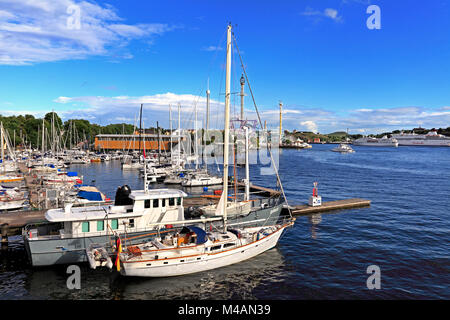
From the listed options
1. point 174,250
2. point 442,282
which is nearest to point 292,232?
point 442,282

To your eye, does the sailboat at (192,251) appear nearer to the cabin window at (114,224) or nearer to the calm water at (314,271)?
the calm water at (314,271)

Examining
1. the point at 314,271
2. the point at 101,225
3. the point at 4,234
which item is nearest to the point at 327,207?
the point at 314,271

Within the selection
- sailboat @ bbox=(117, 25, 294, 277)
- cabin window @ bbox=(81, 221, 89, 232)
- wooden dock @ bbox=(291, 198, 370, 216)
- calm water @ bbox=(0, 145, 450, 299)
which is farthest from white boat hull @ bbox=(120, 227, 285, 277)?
wooden dock @ bbox=(291, 198, 370, 216)

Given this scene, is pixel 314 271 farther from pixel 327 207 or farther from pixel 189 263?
pixel 327 207

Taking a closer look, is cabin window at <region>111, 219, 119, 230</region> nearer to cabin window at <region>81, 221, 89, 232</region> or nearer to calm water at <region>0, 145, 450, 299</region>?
cabin window at <region>81, 221, 89, 232</region>

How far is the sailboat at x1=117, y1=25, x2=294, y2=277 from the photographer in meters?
18.6

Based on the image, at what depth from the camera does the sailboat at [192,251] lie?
18609mm

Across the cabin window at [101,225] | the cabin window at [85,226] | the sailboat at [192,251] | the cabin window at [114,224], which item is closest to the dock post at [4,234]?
the cabin window at [85,226]

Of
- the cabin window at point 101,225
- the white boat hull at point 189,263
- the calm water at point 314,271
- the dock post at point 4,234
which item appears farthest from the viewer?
the dock post at point 4,234

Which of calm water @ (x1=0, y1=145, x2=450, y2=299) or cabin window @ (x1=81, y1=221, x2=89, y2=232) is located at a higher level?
cabin window @ (x1=81, y1=221, x2=89, y2=232)

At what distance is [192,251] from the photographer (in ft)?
64.4

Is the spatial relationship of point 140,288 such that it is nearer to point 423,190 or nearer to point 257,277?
point 257,277

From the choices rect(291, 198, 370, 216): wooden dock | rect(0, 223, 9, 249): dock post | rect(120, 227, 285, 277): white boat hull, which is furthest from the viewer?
rect(291, 198, 370, 216): wooden dock

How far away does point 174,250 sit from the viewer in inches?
759
